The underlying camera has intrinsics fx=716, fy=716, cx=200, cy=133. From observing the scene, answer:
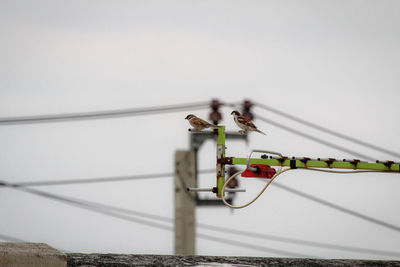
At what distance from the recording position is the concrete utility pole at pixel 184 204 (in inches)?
720

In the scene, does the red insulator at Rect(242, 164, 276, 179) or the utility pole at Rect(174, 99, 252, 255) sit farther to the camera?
the utility pole at Rect(174, 99, 252, 255)

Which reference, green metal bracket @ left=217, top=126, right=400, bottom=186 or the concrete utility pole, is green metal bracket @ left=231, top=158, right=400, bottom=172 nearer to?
green metal bracket @ left=217, top=126, right=400, bottom=186

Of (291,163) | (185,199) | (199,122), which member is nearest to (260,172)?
(291,163)

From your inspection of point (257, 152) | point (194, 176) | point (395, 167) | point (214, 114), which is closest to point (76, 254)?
point (257, 152)

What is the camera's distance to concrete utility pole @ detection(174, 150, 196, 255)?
18297 millimetres

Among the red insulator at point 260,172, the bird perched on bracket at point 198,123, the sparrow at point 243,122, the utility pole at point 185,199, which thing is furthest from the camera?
the utility pole at point 185,199

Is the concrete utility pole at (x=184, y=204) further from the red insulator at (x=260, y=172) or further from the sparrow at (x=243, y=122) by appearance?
the red insulator at (x=260, y=172)

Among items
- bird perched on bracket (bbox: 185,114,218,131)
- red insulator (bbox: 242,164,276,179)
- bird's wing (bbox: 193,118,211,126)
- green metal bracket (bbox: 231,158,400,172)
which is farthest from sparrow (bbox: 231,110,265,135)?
red insulator (bbox: 242,164,276,179)

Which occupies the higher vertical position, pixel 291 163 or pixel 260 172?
pixel 291 163

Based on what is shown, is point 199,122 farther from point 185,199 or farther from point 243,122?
point 185,199

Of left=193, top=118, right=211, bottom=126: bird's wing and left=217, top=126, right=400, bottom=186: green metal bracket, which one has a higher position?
left=193, top=118, right=211, bottom=126: bird's wing

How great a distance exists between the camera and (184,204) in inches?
727

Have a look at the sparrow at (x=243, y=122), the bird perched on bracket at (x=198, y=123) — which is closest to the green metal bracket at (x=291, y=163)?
the bird perched on bracket at (x=198, y=123)

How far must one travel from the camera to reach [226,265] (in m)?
10.2
